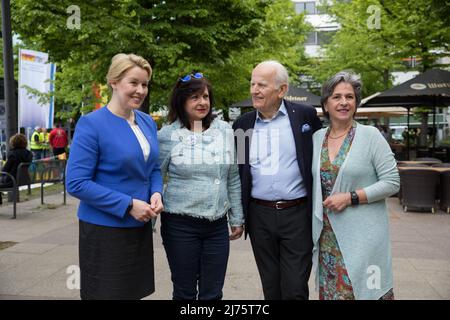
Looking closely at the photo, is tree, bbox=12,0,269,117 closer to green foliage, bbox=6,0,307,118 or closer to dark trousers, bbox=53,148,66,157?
green foliage, bbox=6,0,307,118

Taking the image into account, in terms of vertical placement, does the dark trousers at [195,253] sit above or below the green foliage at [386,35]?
below

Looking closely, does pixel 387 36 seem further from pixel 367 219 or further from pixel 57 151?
pixel 367 219

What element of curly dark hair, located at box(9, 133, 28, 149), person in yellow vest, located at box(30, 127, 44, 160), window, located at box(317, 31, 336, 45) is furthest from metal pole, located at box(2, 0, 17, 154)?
window, located at box(317, 31, 336, 45)

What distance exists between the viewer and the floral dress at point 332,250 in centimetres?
278

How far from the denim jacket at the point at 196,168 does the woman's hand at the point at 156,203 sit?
242 mm

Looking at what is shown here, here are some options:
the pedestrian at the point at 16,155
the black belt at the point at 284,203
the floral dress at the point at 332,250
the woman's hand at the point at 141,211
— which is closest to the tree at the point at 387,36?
the floral dress at the point at 332,250

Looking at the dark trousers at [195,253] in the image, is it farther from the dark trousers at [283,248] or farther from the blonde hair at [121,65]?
the blonde hair at [121,65]

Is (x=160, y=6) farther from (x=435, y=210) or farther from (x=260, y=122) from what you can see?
(x=260, y=122)

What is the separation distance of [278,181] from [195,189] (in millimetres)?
544

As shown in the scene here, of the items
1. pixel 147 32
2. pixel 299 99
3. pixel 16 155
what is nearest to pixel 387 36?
pixel 299 99

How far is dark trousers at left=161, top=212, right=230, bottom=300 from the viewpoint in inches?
113

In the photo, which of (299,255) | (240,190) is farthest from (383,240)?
(240,190)

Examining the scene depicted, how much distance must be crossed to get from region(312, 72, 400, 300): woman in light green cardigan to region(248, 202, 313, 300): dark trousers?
0.13 metres

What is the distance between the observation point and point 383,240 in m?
2.74
